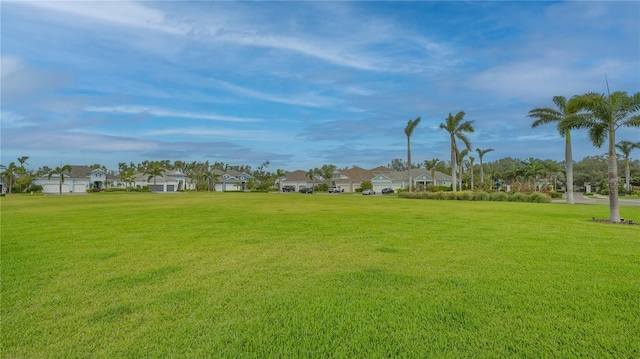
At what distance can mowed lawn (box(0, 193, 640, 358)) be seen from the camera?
318cm

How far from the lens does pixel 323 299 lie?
14.2 feet

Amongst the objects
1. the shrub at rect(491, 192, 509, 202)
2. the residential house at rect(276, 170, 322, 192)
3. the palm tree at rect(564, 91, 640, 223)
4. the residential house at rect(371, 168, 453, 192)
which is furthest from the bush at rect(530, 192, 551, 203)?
the residential house at rect(276, 170, 322, 192)

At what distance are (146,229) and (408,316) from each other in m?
9.96

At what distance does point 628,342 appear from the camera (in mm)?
3172

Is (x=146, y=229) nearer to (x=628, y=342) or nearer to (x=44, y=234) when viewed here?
(x=44, y=234)

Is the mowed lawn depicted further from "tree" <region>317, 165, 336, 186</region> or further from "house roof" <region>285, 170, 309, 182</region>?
"house roof" <region>285, 170, 309, 182</region>

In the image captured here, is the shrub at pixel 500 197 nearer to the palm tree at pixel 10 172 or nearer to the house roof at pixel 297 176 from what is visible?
the house roof at pixel 297 176

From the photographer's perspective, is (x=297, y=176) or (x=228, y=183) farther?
(x=297, y=176)

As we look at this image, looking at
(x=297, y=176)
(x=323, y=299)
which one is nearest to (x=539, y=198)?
(x=323, y=299)

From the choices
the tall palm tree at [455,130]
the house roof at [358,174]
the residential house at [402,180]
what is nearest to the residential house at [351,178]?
the house roof at [358,174]

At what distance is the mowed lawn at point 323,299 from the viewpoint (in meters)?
3.18

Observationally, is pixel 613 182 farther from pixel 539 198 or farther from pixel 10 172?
pixel 10 172

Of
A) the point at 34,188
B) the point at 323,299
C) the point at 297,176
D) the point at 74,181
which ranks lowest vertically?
the point at 323,299

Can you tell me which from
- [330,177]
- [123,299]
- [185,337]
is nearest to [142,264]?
[123,299]
